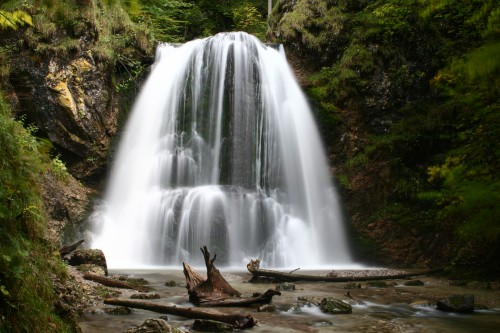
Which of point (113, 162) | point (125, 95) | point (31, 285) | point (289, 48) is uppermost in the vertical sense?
point (289, 48)

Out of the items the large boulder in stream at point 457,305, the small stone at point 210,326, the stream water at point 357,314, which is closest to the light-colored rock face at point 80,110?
the stream water at point 357,314

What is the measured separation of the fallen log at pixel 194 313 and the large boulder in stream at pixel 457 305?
318cm

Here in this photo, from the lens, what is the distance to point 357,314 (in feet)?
21.8

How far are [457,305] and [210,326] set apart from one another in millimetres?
3963

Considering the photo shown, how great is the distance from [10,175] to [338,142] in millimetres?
12924

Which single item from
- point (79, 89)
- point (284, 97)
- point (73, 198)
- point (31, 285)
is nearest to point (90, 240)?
point (73, 198)

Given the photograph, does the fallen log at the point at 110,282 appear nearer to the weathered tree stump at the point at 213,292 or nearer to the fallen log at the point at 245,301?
the weathered tree stump at the point at 213,292

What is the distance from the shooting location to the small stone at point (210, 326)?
5.31 metres

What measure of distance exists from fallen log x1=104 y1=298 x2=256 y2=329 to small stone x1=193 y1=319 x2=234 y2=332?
0.32 feet

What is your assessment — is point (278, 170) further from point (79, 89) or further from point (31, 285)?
point (31, 285)

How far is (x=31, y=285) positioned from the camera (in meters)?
3.48

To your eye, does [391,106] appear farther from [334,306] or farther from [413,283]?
[334,306]

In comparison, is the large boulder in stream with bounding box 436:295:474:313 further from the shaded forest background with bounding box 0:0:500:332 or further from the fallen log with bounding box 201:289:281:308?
the shaded forest background with bounding box 0:0:500:332

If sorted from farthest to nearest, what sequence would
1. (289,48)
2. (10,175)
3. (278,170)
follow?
(289,48) < (278,170) < (10,175)
